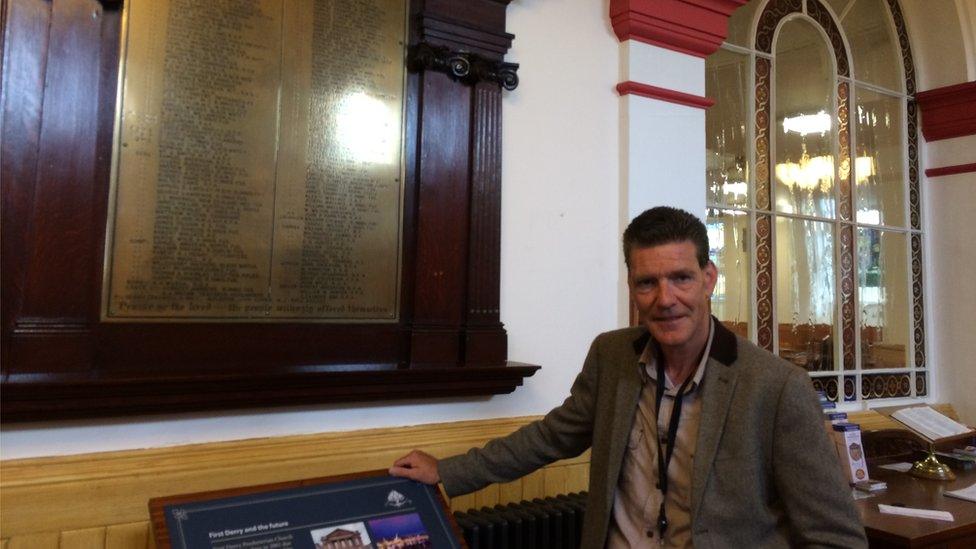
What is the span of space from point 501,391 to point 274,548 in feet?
A: 3.50

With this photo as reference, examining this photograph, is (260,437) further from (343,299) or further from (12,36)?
(12,36)

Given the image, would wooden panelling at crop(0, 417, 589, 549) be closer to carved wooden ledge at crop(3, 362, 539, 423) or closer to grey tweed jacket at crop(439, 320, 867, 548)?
carved wooden ledge at crop(3, 362, 539, 423)

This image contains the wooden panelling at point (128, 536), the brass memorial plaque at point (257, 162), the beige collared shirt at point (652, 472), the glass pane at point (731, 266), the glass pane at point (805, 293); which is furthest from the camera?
the glass pane at point (805, 293)

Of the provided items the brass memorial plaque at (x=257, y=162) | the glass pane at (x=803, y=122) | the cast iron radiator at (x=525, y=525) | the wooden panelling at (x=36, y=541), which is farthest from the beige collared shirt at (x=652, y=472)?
the glass pane at (x=803, y=122)

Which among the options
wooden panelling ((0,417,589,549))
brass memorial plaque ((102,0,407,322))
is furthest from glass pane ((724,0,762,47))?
wooden panelling ((0,417,589,549))

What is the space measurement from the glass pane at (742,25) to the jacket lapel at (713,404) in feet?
8.69

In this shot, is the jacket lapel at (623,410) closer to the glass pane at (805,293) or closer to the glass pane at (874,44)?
the glass pane at (805,293)

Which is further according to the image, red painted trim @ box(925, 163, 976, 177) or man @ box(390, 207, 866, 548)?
red painted trim @ box(925, 163, 976, 177)

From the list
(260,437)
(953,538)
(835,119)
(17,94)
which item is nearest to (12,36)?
(17,94)

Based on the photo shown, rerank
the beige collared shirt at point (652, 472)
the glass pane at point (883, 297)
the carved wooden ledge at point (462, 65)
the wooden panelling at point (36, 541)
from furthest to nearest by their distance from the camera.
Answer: the glass pane at point (883, 297), the carved wooden ledge at point (462, 65), the wooden panelling at point (36, 541), the beige collared shirt at point (652, 472)

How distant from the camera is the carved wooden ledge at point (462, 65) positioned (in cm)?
227

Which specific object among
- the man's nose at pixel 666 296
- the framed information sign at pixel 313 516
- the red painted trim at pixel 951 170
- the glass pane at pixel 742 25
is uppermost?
the glass pane at pixel 742 25

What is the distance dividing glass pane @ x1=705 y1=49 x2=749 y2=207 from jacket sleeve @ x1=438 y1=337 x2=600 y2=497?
198 cm

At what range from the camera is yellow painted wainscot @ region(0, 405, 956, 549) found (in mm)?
1647
